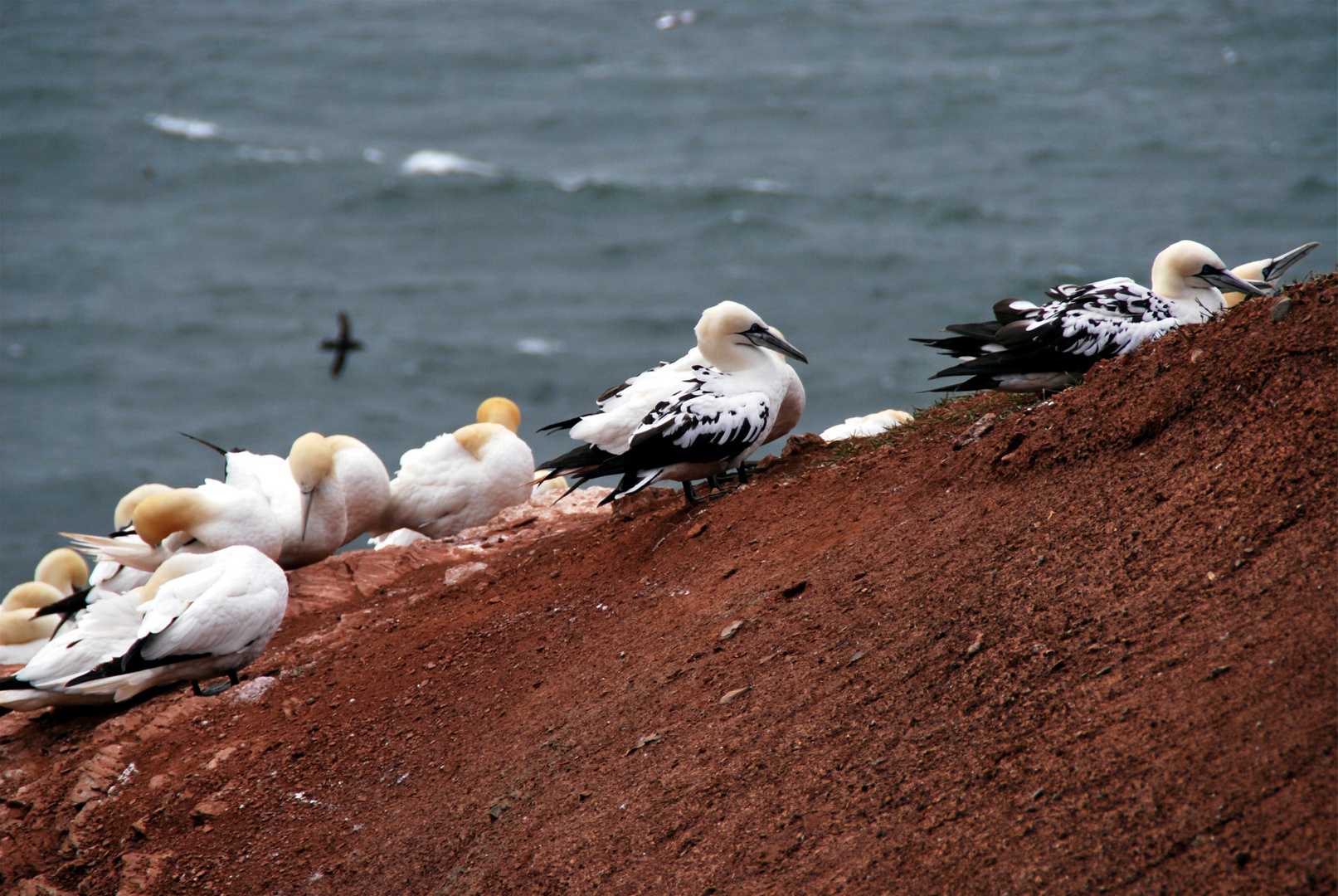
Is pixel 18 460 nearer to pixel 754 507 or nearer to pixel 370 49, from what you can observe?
pixel 754 507

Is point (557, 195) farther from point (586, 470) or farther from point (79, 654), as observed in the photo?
point (79, 654)

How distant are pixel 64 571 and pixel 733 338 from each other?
291 inches

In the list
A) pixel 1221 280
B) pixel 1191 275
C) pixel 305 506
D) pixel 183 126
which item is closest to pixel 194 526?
pixel 305 506

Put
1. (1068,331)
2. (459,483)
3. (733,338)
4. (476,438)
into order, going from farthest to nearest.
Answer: (476,438) → (459,483) → (733,338) → (1068,331)

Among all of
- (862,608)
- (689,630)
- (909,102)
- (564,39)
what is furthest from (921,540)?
(564,39)

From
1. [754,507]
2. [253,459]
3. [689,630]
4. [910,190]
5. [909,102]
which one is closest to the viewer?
[689,630]

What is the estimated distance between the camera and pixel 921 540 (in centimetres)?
518

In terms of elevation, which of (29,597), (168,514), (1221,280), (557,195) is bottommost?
(29,597)

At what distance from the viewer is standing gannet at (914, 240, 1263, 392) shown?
6.39m

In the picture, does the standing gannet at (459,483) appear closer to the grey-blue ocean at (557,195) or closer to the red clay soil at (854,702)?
the red clay soil at (854,702)

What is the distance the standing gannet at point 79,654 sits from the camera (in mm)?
6766

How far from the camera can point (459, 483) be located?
392 inches

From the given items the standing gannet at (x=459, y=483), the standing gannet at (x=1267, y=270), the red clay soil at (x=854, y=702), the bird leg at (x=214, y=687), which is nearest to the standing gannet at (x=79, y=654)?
the red clay soil at (x=854, y=702)

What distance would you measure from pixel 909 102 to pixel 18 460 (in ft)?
101
